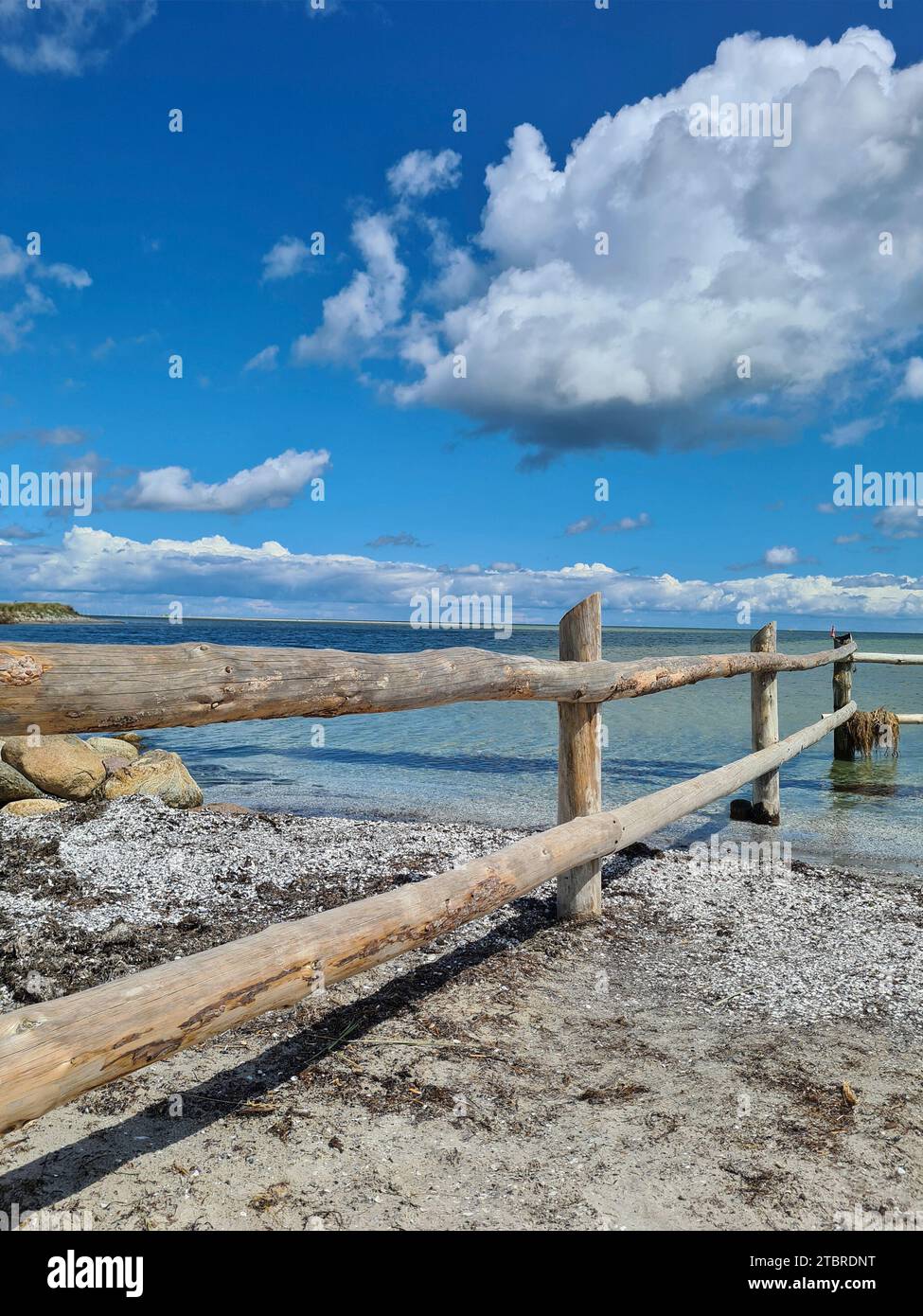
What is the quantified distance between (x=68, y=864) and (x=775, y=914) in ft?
16.8

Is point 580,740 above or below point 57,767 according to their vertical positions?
above

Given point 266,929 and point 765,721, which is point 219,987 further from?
point 765,721

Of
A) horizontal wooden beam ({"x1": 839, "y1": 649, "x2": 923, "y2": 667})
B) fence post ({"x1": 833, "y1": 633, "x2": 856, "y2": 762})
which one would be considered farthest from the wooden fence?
fence post ({"x1": 833, "y1": 633, "x2": 856, "y2": 762})

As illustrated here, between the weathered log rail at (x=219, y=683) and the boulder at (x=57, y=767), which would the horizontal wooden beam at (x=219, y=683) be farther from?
the boulder at (x=57, y=767)

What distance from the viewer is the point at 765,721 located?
8703 mm

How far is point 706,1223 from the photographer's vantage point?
99.4 inches

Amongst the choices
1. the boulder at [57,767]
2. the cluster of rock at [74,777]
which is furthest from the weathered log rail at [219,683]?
the boulder at [57,767]

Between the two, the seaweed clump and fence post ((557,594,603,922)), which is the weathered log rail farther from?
the seaweed clump

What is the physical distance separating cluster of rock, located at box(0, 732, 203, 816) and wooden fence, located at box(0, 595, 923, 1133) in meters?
6.05

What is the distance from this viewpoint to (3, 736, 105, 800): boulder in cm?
929

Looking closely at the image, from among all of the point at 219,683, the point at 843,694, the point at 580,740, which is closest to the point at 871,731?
the point at 843,694

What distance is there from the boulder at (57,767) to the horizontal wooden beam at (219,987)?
715cm
